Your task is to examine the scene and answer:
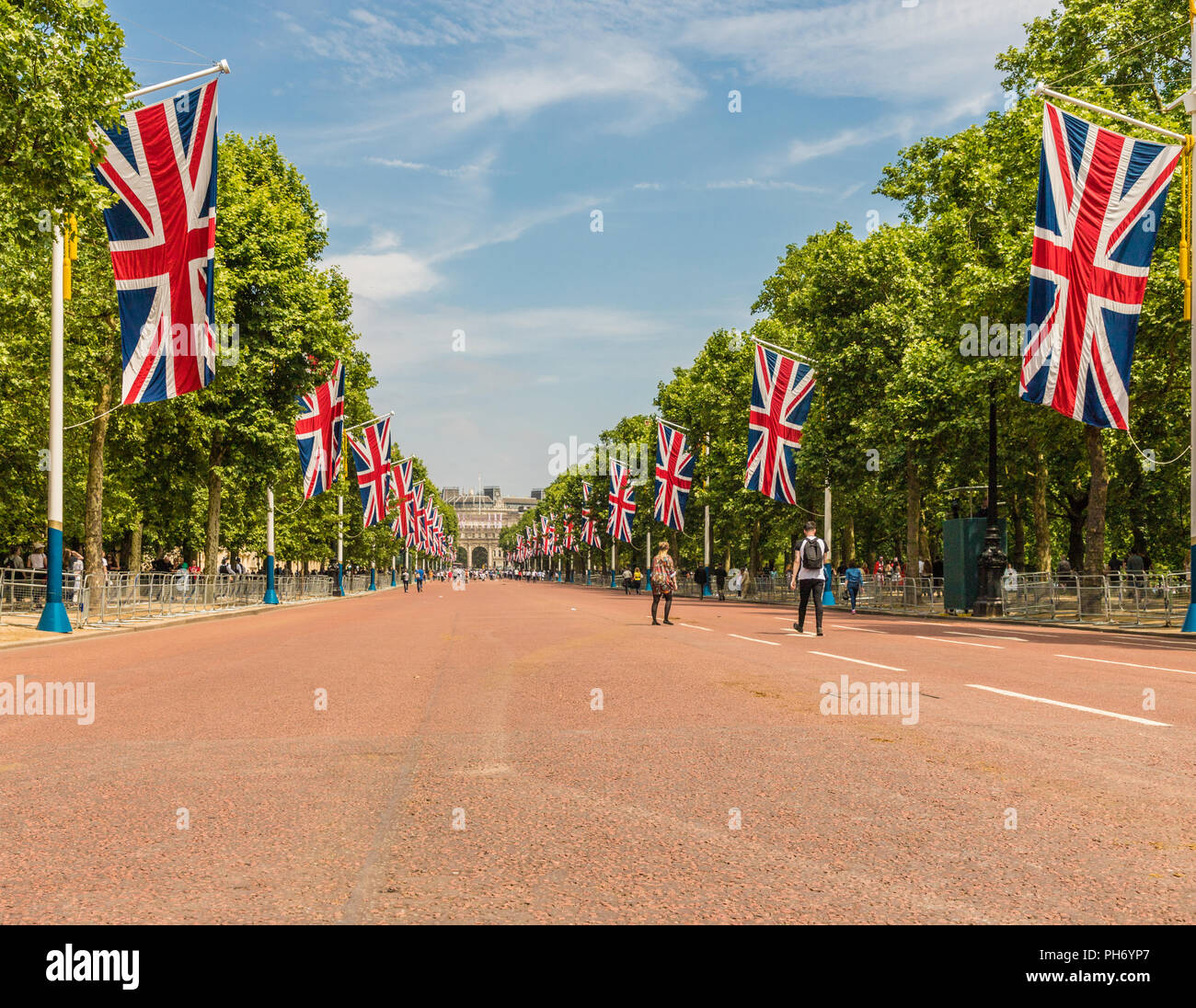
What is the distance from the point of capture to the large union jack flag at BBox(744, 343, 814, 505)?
40.0 m

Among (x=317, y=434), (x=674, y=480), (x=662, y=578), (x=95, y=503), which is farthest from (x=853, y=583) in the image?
(x=95, y=503)

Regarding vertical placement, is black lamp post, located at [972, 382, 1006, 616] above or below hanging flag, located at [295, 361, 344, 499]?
below

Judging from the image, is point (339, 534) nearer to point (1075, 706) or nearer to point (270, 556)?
point (270, 556)

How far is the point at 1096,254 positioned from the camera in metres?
21.4

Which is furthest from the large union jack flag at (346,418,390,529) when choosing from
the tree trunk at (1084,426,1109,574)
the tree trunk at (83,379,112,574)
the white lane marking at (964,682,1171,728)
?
the white lane marking at (964,682,1171,728)

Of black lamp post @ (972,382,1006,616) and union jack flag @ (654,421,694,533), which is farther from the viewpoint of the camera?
union jack flag @ (654,421,694,533)

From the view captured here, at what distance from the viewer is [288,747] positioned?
856 centimetres

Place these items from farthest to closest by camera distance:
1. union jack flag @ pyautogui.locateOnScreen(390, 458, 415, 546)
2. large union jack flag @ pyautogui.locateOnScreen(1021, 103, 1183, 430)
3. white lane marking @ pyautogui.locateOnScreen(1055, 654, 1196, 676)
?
union jack flag @ pyautogui.locateOnScreen(390, 458, 415, 546), large union jack flag @ pyautogui.locateOnScreen(1021, 103, 1183, 430), white lane marking @ pyautogui.locateOnScreen(1055, 654, 1196, 676)

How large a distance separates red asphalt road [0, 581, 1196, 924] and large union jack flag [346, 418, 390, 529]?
3864cm

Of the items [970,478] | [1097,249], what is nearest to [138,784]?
[1097,249]

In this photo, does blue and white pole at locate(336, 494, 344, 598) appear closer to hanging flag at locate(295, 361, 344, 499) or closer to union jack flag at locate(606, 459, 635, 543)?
union jack flag at locate(606, 459, 635, 543)

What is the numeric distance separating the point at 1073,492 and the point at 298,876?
54591 millimetres

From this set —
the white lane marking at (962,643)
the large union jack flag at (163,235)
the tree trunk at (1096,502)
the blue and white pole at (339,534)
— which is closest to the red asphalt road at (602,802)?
the white lane marking at (962,643)
